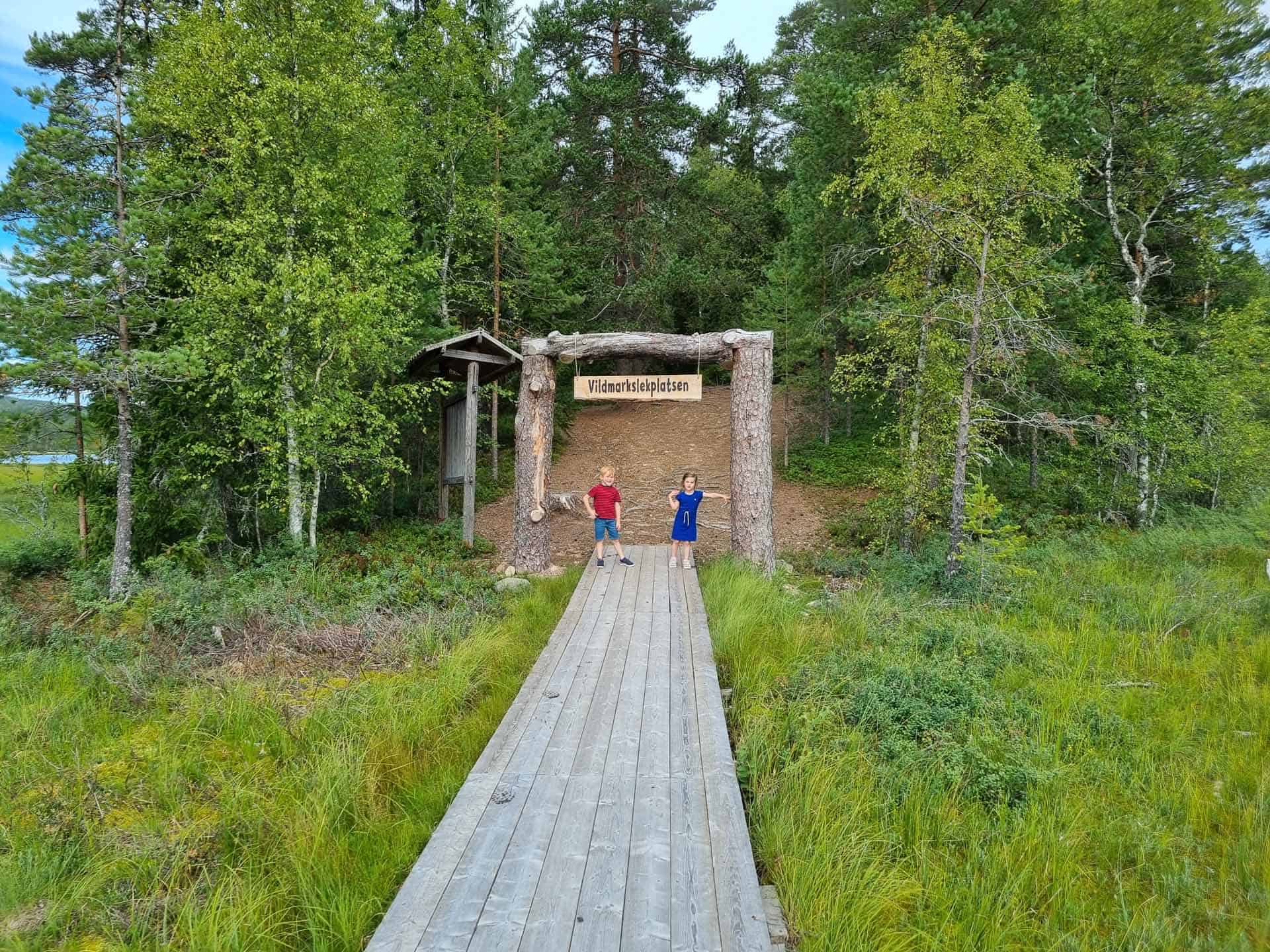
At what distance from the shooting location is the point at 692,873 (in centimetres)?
286

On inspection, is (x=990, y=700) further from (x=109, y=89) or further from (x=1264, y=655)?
(x=109, y=89)

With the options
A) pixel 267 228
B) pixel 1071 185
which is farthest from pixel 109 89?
pixel 1071 185

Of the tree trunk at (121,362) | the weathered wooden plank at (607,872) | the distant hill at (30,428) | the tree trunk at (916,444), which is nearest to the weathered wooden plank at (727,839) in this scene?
the weathered wooden plank at (607,872)

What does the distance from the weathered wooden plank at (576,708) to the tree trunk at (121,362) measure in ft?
22.9

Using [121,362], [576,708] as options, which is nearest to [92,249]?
[121,362]

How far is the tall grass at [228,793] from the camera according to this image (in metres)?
2.87

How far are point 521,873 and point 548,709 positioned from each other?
172 centimetres

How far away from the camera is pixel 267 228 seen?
9.62 meters

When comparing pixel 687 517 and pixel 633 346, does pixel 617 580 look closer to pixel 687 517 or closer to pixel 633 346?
pixel 687 517

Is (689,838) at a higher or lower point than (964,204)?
lower

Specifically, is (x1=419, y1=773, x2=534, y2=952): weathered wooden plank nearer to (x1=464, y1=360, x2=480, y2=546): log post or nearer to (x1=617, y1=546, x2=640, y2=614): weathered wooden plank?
(x1=617, y1=546, x2=640, y2=614): weathered wooden plank

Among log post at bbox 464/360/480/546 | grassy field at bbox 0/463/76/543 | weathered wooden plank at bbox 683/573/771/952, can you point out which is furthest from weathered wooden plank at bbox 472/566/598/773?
grassy field at bbox 0/463/76/543

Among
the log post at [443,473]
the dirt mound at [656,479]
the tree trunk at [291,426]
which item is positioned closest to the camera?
the tree trunk at [291,426]

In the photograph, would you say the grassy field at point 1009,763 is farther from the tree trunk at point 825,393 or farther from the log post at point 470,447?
the tree trunk at point 825,393
